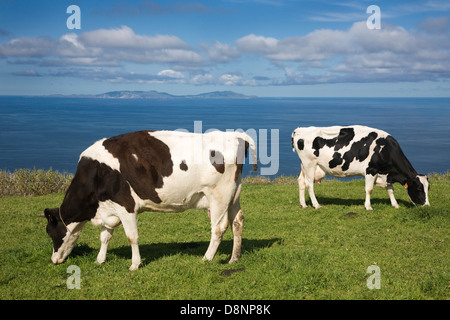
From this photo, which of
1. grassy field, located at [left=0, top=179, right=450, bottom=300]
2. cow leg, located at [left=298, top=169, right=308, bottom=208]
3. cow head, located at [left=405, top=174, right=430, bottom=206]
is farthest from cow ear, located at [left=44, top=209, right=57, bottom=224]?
cow head, located at [left=405, top=174, right=430, bottom=206]

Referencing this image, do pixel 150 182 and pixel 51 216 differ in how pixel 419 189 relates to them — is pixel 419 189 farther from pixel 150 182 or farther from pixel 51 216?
pixel 51 216

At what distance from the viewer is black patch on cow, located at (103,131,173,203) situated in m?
7.57

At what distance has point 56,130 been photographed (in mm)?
119188

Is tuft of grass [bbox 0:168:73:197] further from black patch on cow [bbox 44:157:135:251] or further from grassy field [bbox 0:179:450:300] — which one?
black patch on cow [bbox 44:157:135:251]

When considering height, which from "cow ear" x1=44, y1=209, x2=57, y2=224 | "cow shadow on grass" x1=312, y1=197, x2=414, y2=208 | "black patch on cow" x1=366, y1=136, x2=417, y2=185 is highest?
"black patch on cow" x1=366, y1=136, x2=417, y2=185

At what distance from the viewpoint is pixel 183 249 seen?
9.43m

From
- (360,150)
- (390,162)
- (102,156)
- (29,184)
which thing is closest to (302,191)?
(360,150)

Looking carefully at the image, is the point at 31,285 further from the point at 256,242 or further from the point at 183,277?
the point at 256,242

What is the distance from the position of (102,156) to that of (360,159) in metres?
9.69

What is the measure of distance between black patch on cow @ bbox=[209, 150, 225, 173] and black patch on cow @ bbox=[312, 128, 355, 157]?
7.57 m

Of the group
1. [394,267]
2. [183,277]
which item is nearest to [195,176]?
[183,277]

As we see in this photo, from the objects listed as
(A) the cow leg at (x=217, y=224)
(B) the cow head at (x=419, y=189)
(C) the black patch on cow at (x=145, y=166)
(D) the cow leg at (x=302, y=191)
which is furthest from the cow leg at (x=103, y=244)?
(B) the cow head at (x=419, y=189)

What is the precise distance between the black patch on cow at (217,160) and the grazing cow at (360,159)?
7.54m

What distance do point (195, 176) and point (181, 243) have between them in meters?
3.02
